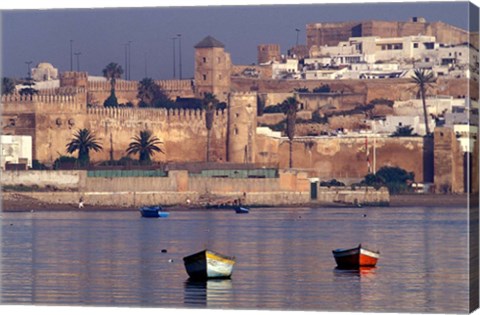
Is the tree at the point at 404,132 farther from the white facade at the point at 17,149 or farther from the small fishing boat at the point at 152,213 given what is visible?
the small fishing boat at the point at 152,213

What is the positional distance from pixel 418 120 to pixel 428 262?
23.0m

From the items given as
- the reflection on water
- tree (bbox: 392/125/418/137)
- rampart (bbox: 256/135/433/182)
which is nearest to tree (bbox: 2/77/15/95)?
rampart (bbox: 256/135/433/182)

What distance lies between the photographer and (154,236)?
23.1 m

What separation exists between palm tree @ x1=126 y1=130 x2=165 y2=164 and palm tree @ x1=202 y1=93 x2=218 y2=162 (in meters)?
1.21

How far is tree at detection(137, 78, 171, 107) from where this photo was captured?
4231 cm

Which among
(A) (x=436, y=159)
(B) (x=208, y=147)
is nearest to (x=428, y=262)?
(A) (x=436, y=159)

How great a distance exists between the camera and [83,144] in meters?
37.0

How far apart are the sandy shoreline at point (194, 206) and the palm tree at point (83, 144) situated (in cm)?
327

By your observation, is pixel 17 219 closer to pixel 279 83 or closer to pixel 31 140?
pixel 31 140

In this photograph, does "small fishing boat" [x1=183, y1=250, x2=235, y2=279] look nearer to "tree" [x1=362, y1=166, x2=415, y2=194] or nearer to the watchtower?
"tree" [x1=362, y1=166, x2=415, y2=194]

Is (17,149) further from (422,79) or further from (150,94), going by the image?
(422,79)

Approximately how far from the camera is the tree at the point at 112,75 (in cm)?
4222

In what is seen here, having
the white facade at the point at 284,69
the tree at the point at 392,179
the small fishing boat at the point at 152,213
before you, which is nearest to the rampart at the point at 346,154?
the tree at the point at 392,179

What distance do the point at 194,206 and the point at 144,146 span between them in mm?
4034
